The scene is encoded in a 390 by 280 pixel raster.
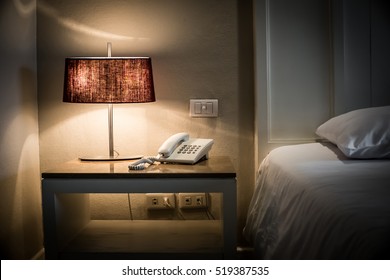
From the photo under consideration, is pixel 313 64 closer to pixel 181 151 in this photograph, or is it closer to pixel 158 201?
pixel 181 151

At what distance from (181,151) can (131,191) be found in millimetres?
320

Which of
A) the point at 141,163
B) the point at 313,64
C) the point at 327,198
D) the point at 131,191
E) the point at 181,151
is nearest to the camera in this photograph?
the point at 327,198

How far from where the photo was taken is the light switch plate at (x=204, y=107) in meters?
2.20

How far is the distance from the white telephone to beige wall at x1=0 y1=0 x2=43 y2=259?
516mm

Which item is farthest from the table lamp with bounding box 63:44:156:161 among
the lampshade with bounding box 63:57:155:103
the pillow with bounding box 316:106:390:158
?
the pillow with bounding box 316:106:390:158

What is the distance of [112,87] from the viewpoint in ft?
6.23

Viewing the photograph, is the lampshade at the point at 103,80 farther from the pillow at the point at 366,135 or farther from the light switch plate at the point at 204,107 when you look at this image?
the pillow at the point at 366,135

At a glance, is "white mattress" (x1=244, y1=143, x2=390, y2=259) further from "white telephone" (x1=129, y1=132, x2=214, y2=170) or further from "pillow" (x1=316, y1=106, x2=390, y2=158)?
"white telephone" (x1=129, y1=132, x2=214, y2=170)

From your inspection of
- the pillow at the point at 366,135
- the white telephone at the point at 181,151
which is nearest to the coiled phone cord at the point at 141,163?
the white telephone at the point at 181,151

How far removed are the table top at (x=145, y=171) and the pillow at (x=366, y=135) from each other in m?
0.39

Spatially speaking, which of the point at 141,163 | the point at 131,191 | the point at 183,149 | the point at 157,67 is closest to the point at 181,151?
the point at 183,149

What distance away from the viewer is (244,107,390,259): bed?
100 centimetres

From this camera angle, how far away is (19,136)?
202 cm

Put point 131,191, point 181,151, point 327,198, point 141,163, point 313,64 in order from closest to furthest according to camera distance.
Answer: point 327,198, point 131,191, point 141,163, point 181,151, point 313,64
